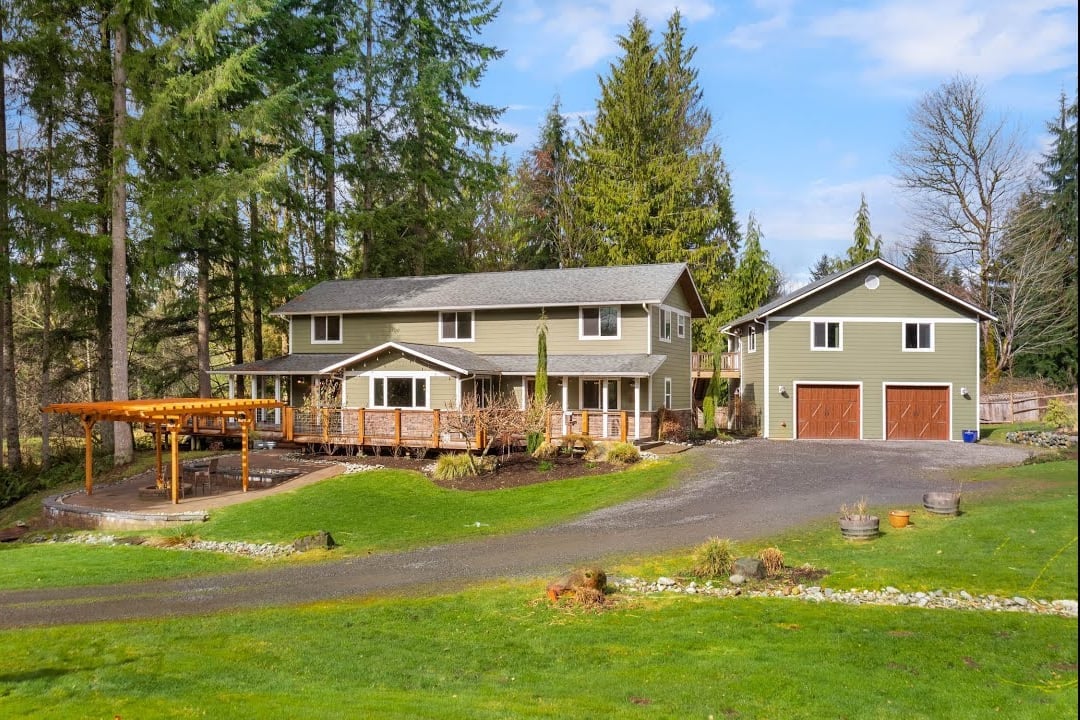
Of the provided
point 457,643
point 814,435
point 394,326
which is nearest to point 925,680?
point 457,643

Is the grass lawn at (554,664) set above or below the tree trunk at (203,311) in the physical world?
below

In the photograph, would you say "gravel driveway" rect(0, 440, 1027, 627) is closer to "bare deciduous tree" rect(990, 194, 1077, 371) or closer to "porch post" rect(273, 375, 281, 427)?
"bare deciduous tree" rect(990, 194, 1077, 371)

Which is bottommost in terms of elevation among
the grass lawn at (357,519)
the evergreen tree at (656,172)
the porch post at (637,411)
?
the grass lawn at (357,519)

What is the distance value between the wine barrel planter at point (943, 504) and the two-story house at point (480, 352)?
1067 centimetres

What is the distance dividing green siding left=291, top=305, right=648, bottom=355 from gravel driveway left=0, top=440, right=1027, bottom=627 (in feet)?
22.8

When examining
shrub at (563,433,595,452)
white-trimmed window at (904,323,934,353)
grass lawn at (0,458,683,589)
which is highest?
white-trimmed window at (904,323,934,353)

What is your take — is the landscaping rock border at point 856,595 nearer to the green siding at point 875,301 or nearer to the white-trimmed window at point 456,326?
the green siding at point 875,301

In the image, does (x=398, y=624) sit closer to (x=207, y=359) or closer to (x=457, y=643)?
(x=457, y=643)

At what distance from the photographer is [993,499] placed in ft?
44.9

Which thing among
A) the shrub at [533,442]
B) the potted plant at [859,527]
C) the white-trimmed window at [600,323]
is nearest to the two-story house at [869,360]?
the white-trimmed window at [600,323]

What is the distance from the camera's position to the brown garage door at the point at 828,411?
27.6m

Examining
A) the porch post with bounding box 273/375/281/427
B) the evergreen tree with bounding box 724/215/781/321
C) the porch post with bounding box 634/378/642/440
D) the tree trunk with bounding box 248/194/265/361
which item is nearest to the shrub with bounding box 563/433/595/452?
the porch post with bounding box 634/378/642/440

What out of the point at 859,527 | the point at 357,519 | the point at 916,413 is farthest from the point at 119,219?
the point at 916,413

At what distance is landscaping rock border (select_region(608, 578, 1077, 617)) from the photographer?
350 inches
